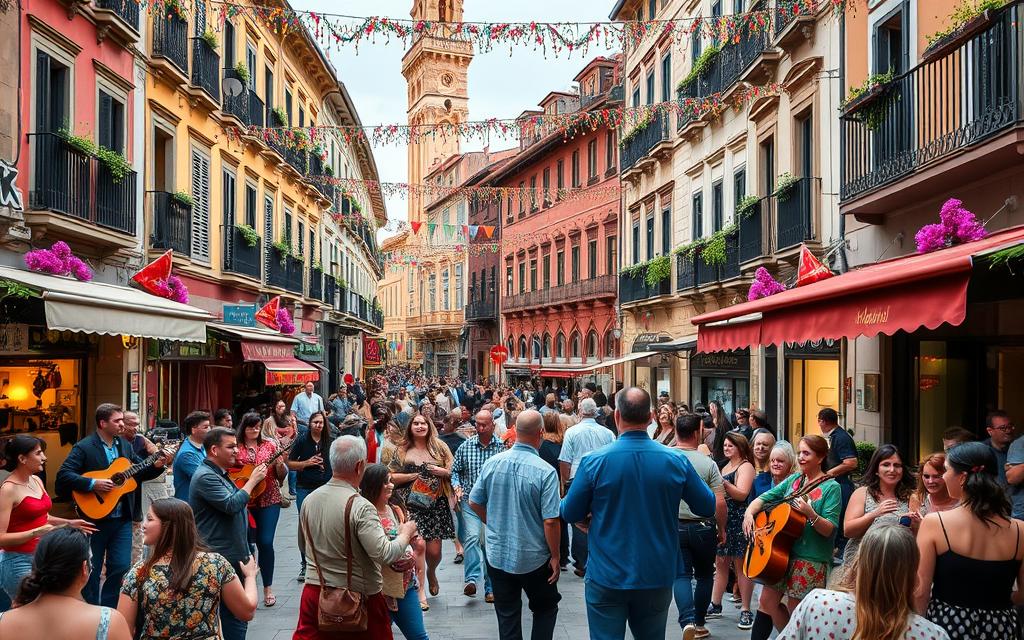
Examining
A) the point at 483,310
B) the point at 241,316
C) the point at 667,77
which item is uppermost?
the point at 667,77

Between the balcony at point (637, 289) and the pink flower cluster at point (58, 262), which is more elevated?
the balcony at point (637, 289)

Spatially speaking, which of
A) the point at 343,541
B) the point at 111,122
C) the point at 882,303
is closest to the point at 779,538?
the point at 882,303

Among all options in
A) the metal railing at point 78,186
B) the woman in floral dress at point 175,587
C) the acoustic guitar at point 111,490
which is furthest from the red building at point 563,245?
the woman in floral dress at point 175,587

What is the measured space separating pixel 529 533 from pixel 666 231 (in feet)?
67.3

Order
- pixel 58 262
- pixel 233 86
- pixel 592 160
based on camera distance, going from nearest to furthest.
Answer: pixel 58 262
pixel 233 86
pixel 592 160

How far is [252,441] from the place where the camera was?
336 inches

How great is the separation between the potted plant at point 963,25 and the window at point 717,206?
984 cm

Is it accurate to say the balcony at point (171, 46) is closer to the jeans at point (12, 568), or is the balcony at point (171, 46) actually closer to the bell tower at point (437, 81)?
the jeans at point (12, 568)

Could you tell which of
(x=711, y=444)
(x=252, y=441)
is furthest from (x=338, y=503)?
(x=711, y=444)

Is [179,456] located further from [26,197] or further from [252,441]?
[26,197]

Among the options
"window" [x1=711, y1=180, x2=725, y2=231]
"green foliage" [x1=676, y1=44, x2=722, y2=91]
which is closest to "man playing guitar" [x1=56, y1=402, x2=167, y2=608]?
"window" [x1=711, y1=180, x2=725, y2=231]

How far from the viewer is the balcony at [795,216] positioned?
15.1 m

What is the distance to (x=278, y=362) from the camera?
728 inches

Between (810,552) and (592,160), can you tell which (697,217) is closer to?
(592,160)
